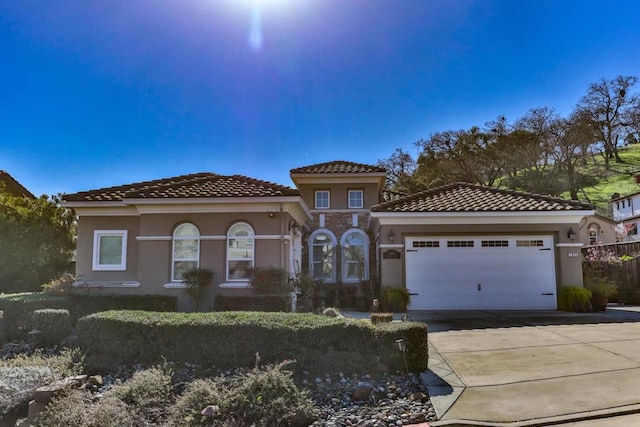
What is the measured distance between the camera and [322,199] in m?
20.2

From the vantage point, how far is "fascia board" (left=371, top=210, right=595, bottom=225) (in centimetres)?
1430

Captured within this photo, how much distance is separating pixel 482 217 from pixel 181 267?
9.91 meters

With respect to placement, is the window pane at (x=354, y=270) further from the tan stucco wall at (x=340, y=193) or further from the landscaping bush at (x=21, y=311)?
the landscaping bush at (x=21, y=311)

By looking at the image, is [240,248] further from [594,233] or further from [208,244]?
[594,233]

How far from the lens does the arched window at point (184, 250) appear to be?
13.1 metres

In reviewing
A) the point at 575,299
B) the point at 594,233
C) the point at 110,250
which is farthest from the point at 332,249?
the point at 594,233

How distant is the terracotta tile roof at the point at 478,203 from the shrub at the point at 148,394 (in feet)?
32.0

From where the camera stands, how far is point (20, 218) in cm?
1923

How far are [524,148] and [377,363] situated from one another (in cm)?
3932

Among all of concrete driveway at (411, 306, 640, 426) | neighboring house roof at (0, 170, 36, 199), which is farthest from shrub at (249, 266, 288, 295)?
neighboring house roof at (0, 170, 36, 199)

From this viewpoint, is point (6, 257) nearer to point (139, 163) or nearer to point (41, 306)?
point (139, 163)

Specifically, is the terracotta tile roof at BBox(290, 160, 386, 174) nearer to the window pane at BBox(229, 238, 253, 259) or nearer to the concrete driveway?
the window pane at BBox(229, 238, 253, 259)

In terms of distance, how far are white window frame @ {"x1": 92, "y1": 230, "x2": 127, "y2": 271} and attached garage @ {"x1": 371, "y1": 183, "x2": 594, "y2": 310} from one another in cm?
845

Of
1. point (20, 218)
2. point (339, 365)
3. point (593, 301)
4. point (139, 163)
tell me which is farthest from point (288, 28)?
point (20, 218)
